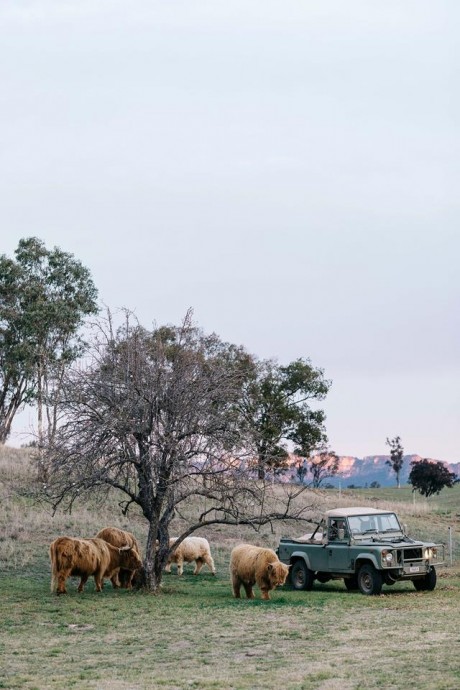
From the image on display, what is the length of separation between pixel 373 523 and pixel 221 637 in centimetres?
955

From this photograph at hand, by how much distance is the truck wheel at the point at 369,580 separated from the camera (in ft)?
80.9

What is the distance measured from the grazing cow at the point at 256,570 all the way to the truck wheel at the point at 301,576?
2229 mm

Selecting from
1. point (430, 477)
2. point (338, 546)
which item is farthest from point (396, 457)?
point (338, 546)

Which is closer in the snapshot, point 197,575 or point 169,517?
point 169,517

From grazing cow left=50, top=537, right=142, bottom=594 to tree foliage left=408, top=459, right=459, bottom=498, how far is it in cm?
5680

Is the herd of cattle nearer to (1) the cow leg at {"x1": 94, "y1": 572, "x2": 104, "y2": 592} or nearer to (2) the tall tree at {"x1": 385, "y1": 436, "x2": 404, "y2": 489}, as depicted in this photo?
(1) the cow leg at {"x1": 94, "y1": 572, "x2": 104, "y2": 592}

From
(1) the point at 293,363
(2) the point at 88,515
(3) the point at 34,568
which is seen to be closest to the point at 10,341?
(1) the point at 293,363

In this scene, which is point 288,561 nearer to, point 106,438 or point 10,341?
point 106,438

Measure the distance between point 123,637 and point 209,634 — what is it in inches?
60.0

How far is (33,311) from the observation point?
5862 cm

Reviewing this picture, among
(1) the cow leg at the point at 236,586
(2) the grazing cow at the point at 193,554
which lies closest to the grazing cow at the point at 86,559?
(1) the cow leg at the point at 236,586

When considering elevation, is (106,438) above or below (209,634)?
above

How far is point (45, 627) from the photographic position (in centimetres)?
1995

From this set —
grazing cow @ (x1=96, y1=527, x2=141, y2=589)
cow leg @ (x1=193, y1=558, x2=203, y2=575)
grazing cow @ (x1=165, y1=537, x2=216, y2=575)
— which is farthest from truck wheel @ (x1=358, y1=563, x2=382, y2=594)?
cow leg @ (x1=193, y1=558, x2=203, y2=575)
